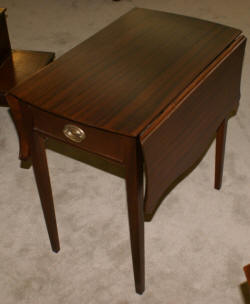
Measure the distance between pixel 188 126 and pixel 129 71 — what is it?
10.2 inches

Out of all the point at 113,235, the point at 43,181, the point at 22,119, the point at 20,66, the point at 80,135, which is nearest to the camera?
the point at 80,135

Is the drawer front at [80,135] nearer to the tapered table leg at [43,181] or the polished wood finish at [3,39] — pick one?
the tapered table leg at [43,181]

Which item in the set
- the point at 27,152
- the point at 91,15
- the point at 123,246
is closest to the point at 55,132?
the point at 27,152

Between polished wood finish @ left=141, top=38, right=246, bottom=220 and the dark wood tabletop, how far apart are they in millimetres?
36

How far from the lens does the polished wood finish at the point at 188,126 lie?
1313 mm

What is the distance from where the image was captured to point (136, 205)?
1390mm

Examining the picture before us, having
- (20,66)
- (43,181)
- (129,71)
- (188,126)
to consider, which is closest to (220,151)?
(188,126)

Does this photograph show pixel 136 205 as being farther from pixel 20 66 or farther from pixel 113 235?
pixel 20 66

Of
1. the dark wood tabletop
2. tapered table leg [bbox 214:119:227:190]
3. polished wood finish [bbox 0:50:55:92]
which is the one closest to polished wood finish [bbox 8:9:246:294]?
the dark wood tabletop

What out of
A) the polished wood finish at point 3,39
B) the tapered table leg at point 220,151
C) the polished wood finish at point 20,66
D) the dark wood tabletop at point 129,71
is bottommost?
the tapered table leg at point 220,151

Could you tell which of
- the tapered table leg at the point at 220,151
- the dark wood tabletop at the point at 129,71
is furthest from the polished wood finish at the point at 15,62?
the tapered table leg at the point at 220,151

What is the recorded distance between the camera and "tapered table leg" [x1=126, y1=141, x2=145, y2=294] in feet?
4.21

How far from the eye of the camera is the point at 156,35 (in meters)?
1.67

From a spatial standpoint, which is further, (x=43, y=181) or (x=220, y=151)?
(x=220, y=151)
